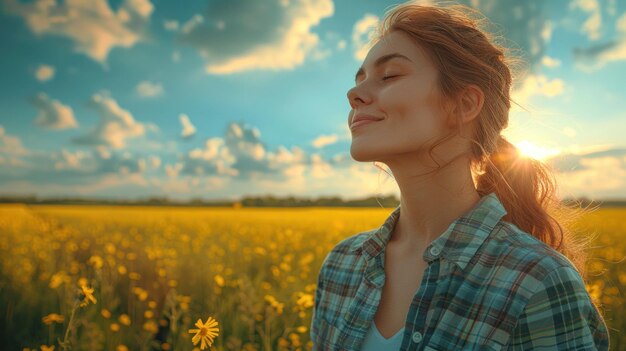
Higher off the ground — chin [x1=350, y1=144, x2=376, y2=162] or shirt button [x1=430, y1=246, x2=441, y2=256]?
chin [x1=350, y1=144, x2=376, y2=162]

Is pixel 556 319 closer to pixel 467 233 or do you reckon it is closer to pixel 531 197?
pixel 467 233

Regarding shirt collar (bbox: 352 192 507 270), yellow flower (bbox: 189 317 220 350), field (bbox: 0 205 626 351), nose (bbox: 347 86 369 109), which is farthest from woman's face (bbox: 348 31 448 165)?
field (bbox: 0 205 626 351)

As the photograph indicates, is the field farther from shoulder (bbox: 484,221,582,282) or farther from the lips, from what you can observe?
shoulder (bbox: 484,221,582,282)

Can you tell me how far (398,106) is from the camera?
1.62 m

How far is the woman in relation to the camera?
4.36 ft

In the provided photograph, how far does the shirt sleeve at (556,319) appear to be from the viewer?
50.8 inches

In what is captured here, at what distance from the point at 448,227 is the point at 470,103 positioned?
0.45 m

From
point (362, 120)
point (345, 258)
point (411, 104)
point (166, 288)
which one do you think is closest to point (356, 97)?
point (362, 120)

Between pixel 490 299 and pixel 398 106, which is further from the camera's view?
pixel 398 106

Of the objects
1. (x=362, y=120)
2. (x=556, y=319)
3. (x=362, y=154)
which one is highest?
(x=362, y=120)

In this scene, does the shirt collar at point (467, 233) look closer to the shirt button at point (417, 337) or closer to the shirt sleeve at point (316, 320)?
the shirt button at point (417, 337)

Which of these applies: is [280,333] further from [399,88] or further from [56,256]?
[56,256]

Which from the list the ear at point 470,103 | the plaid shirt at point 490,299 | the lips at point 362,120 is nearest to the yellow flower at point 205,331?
the plaid shirt at point 490,299

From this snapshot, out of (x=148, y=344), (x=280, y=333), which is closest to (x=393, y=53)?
(x=280, y=333)
